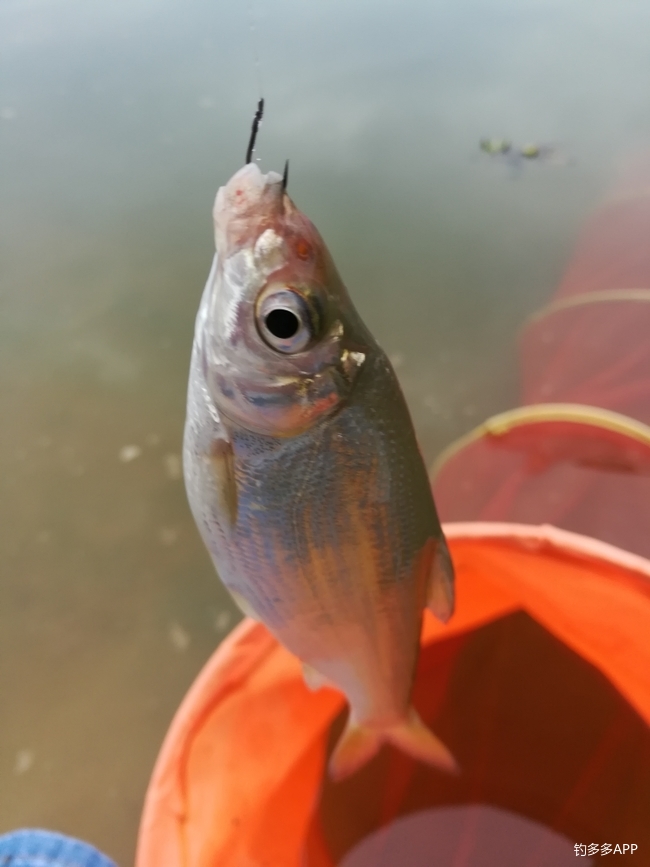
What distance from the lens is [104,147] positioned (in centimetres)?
240

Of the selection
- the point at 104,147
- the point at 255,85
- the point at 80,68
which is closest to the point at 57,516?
the point at 104,147

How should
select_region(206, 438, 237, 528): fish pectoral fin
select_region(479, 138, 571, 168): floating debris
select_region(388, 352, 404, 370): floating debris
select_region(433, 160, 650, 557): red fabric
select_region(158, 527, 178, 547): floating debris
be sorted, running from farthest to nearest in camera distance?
select_region(479, 138, 571, 168): floating debris → select_region(388, 352, 404, 370): floating debris → select_region(158, 527, 178, 547): floating debris → select_region(433, 160, 650, 557): red fabric → select_region(206, 438, 237, 528): fish pectoral fin

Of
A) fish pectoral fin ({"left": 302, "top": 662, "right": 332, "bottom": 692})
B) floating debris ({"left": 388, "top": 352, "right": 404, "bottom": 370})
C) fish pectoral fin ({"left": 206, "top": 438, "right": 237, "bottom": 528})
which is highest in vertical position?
fish pectoral fin ({"left": 206, "top": 438, "right": 237, "bottom": 528})

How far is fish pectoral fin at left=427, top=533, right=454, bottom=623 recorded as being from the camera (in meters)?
0.65

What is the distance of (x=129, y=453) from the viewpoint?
64.4 inches

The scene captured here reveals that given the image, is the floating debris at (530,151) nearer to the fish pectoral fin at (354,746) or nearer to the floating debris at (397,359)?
the floating debris at (397,359)

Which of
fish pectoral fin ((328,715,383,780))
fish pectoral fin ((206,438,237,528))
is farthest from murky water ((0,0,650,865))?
fish pectoral fin ((206,438,237,528))

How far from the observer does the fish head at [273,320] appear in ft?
1.63

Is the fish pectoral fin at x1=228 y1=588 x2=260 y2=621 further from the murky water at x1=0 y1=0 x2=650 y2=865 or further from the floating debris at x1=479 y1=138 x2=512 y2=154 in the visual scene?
the floating debris at x1=479 y1=138 x2=512 y2=154

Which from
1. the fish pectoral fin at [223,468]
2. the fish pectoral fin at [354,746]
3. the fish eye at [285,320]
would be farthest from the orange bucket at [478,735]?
the fish eye at [285,320]

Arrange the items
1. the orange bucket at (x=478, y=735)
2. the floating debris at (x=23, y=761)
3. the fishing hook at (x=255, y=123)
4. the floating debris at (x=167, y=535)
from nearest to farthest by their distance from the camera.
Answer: the fishing hook at (x=255, y=123) < the orange bucket at (x=478, y=735) < the floating debris at (x=23, y=761) < the floating debris at (x=167, y=535)

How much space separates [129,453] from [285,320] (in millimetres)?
1236

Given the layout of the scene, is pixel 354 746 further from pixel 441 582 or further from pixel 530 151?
pixel 530 151

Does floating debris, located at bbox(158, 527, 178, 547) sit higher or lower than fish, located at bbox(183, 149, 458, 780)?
lower
